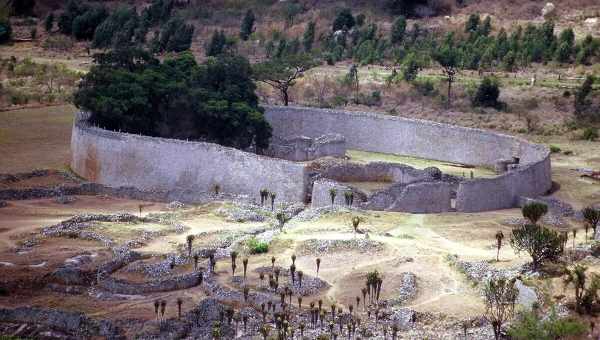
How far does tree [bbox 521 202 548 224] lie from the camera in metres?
45.7

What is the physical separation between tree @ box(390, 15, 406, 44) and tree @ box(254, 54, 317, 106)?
12.2m

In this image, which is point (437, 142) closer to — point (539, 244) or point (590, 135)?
point (590, 135)

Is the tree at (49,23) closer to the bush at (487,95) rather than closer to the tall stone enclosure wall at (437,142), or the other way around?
the tall stone enclosure wall at (437,142)

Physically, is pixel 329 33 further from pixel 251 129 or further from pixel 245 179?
pixel 245 179

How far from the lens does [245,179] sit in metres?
51.8

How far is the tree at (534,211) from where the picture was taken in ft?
150

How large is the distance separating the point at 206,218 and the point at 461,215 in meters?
10.1

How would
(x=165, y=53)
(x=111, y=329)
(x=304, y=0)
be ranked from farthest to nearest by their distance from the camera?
1. (x=304, y=0)
2. (x=165, y=53)
3. (x=111, y=329)

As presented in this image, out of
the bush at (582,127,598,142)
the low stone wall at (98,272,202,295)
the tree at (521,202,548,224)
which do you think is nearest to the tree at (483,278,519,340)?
the tree at (521,202,548,224)

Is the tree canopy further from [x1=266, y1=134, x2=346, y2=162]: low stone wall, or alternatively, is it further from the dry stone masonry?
the dry stone masonry

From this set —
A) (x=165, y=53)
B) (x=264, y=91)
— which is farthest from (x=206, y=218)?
(x=165, y=53)

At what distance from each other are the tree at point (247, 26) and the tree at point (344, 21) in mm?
6604

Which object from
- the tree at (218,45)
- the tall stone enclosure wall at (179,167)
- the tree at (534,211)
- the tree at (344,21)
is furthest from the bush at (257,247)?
the tree at (344,21)

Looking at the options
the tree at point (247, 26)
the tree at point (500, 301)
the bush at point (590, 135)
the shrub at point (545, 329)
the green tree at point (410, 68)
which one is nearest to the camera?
the shrub at point (545, 329)
